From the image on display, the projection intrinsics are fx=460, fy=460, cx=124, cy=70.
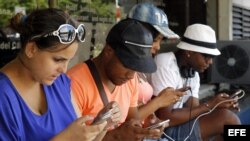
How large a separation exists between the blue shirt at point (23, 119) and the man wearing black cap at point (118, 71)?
417 mm

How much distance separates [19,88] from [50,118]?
194 millimetres

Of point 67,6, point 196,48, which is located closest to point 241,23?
point 196,48

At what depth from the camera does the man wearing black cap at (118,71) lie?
2.54 metres

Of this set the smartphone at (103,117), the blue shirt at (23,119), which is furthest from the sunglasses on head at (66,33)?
the smartphone at (103,117)

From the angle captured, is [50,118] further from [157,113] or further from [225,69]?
[225,69]

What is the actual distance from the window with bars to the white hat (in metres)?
3.92

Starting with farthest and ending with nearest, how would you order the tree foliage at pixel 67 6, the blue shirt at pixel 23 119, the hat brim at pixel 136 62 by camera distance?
1. the tree foliage at pixel 67 6
2. the hat brim at pixel 136 62
3. the blue shirt at pixel 23 119

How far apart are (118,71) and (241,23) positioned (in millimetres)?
6208

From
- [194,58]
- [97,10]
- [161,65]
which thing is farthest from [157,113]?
[97,10]

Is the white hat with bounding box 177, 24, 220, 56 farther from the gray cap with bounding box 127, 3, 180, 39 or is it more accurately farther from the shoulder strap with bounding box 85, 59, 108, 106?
the shoulder strap with bounding box 85, 59, 108, 106

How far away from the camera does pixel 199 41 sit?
4.09m

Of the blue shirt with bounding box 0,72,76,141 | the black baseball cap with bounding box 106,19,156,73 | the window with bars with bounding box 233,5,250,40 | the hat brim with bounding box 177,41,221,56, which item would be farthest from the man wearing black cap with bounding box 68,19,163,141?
the window with bars with bounding box 233,5,250,40

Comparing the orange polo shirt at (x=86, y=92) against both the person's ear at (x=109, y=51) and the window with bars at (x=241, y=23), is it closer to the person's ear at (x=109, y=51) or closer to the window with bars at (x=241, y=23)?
the person's ear at (x=109, y=51)

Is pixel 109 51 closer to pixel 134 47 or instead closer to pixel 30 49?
pixel 134 47
